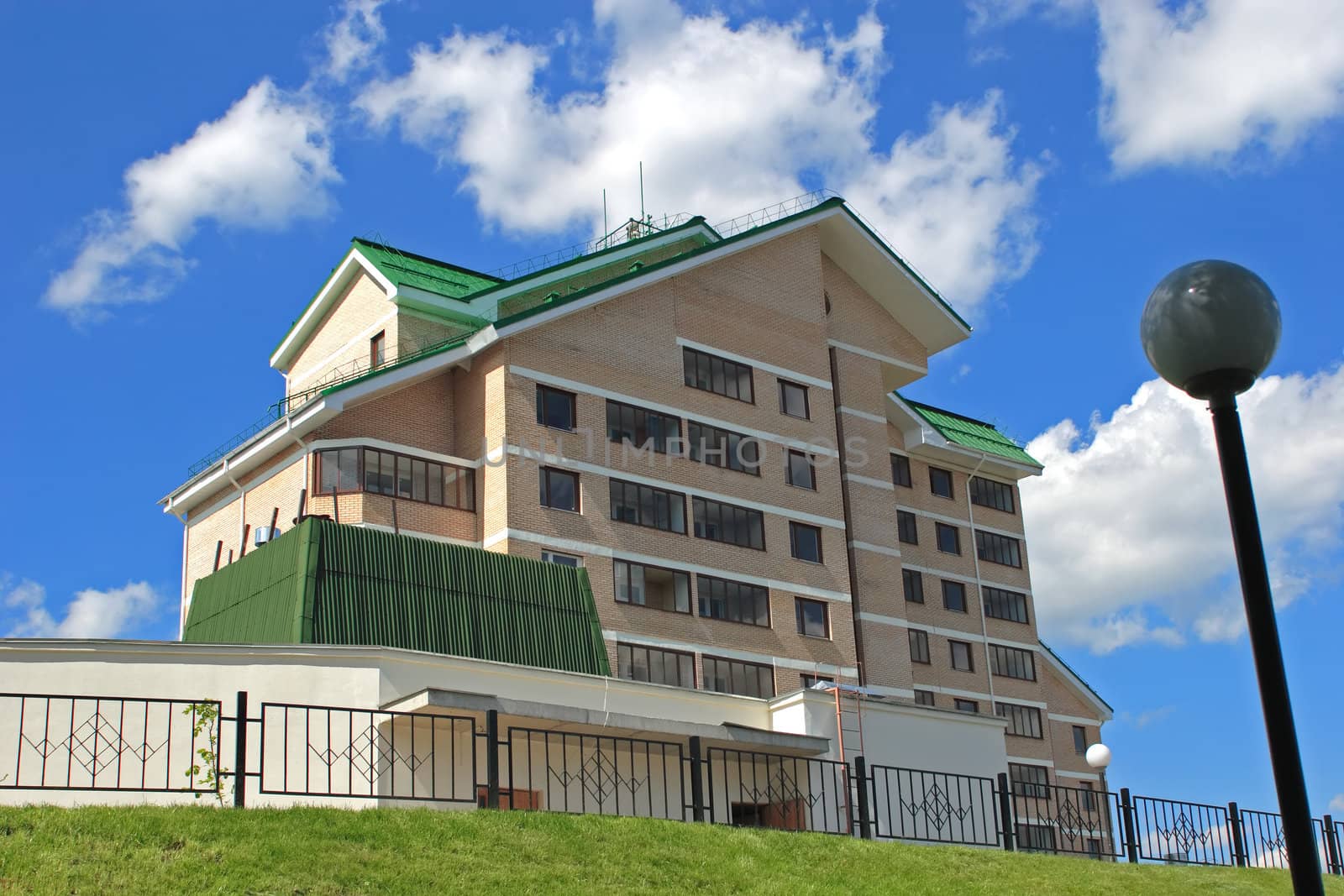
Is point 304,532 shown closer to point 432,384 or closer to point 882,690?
point 432,384

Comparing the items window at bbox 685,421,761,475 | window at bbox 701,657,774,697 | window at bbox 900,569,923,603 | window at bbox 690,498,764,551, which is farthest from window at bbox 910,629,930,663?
window at bbox 685,421,761,475

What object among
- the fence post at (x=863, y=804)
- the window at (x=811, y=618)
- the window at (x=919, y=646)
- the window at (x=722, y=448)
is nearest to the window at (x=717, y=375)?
the window at (x=722, y=448)

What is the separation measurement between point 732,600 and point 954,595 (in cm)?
1512

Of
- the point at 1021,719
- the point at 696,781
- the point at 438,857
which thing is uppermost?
the point at 1021,719

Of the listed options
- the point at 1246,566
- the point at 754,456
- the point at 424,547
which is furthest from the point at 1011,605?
the point at 1246,566

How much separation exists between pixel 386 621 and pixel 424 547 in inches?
68.0

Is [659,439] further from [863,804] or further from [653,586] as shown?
[863,804]

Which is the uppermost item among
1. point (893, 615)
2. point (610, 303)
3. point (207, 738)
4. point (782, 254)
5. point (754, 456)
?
point (782, 254)

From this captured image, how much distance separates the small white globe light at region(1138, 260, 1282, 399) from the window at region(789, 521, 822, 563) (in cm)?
3355

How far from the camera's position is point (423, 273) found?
38438 millimetres

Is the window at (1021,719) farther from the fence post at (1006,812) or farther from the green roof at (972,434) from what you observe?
the fence post at (1006,812)

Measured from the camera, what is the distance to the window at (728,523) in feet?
123

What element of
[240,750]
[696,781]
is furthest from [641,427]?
[240,750]

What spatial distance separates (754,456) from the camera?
129 ft
